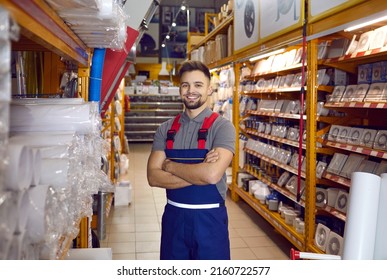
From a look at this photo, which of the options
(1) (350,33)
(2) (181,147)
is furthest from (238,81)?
(2) (181,147)

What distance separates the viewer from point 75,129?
51.7 inches

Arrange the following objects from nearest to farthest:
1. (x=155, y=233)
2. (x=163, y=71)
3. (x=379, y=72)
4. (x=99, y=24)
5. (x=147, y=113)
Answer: (x=99, y=24) < (x=379, y=72) < (x=155, y=233) < (x=147, y=113) < (x=163, y=71)

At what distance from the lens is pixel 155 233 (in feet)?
14.7

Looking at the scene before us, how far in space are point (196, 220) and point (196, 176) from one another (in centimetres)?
26

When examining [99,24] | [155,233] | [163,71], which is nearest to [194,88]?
[99,24]

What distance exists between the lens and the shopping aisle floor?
12.6 ft

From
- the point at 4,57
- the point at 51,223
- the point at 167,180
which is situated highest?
the point at 4,57

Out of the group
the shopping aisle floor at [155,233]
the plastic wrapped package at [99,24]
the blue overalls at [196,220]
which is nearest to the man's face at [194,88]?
the blue overalls at [196,220]

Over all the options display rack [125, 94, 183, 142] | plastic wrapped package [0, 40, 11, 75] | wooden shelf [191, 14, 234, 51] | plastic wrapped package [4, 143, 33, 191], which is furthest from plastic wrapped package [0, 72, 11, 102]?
display rack [125, 94, 183, 142]

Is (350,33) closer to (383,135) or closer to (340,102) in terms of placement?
(340,102)

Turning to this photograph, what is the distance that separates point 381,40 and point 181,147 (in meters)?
1.74

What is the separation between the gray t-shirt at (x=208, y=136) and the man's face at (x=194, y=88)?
0.31ft

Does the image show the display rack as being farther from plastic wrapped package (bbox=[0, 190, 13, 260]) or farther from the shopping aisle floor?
plastic wrapped package (bbox=[0, 190, 13, 260])

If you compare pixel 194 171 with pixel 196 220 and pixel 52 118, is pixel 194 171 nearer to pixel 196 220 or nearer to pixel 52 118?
pixel 196 220
